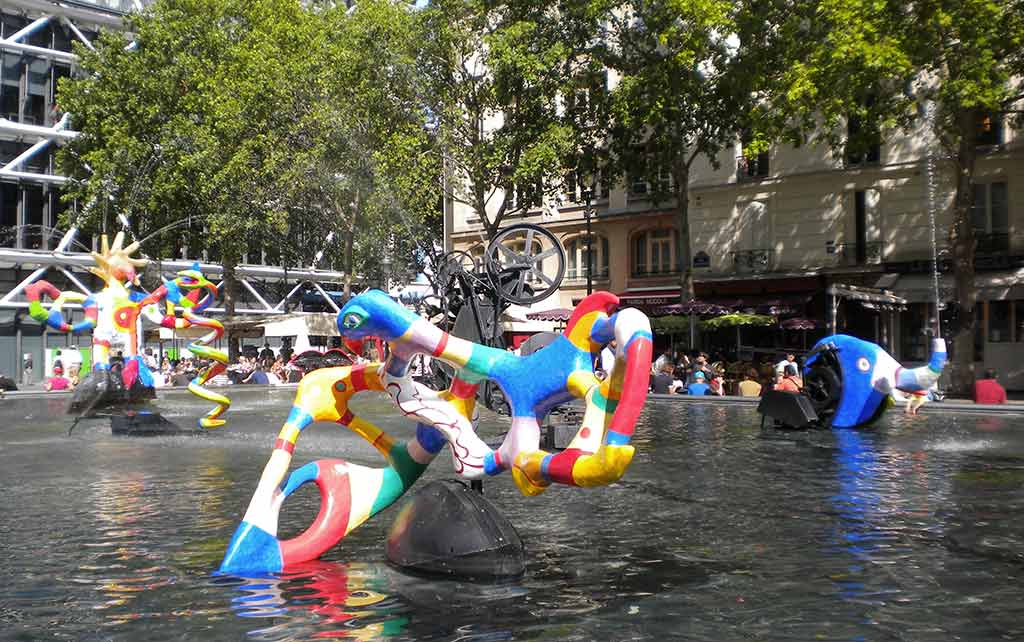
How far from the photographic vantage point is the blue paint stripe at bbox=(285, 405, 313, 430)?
6.84 m

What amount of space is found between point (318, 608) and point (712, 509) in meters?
4.35

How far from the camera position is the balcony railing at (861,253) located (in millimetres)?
35500

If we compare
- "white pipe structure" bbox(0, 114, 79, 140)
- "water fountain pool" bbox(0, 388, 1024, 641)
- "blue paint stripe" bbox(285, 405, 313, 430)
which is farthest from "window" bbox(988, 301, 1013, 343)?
"white pipe structure" bbox(0, 114, 79, 140)

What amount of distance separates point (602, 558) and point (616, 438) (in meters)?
1.65

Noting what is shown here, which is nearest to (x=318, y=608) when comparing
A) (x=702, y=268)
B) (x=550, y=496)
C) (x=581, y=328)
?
(x=581, y=328)

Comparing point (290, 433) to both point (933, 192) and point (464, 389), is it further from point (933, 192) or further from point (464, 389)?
point (933, 192)

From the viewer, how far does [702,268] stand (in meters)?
40.5

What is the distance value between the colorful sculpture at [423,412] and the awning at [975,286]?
2907cm

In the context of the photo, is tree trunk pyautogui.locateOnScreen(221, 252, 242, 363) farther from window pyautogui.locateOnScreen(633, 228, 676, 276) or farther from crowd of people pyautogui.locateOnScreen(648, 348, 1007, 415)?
crowd of people pyautogui.locateOnScreen(648, 348, 1007, 415)

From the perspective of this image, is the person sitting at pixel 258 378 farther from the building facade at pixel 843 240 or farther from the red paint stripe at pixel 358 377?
the red paint stripe at pixel 358 377

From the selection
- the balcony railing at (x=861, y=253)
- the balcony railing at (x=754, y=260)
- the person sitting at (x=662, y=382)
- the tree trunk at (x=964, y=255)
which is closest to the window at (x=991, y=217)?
the balcony railing at (x=861, y=253)

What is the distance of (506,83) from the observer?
33.8 meters

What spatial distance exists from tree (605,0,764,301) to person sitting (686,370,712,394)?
7067 millimetres

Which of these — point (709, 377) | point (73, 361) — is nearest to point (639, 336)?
point (709, 377)
